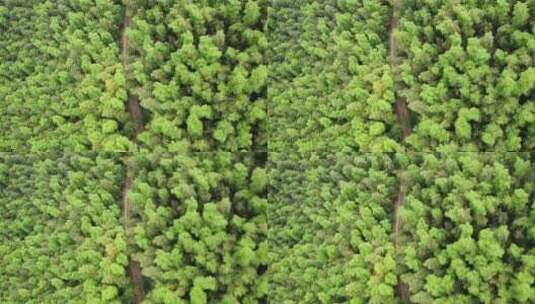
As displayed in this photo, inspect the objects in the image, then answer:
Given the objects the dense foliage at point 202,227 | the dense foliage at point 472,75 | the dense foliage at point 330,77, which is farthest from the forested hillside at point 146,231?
the dense foliage at point 472,75

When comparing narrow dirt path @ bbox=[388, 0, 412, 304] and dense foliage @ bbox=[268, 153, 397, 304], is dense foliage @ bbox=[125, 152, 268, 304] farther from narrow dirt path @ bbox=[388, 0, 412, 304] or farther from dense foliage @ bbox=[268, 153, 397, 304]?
narrow dirt path @ bbox=[388, 0, 412, 304]

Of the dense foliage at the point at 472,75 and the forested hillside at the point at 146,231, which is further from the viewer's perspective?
the forested hillside at the point at 146,231

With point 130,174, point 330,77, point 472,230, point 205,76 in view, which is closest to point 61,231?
point 130,174

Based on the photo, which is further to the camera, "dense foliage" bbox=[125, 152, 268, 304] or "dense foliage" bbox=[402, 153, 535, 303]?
"dense foliage" bbox=[125, 152, 268, 304]

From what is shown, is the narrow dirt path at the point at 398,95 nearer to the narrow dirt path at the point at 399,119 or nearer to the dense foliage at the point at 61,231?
the narrow dirt path at the point at 399,119

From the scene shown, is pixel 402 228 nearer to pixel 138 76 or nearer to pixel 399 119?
pixel 399 119

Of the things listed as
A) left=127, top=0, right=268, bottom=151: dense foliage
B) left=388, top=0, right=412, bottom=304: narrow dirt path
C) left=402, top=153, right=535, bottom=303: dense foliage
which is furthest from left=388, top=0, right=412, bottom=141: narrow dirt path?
left=127, top=0, right=268, bottom=151: dense foliage

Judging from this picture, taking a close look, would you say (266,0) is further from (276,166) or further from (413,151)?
(413,151)
